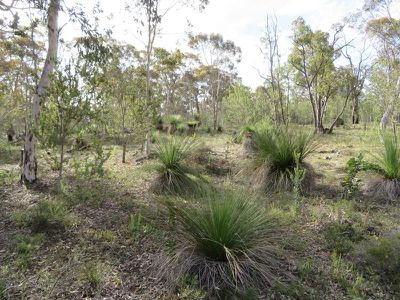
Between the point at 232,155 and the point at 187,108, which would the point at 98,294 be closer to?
the point at 232,155

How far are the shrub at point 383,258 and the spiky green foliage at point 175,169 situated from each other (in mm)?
2988

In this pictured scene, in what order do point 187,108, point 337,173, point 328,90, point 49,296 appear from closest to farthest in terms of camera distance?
point 49,296, point 337,173, point 328,90, point 187,108

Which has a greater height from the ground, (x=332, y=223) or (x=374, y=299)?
(x=332, y=223)

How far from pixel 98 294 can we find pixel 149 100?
23.5 feet

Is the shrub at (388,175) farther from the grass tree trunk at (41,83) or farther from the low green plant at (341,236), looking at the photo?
the grass tree trunk at (41,83)

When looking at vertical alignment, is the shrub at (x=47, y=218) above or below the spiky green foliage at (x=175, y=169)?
below

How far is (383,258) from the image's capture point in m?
3.24

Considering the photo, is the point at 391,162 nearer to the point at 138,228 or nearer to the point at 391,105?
the point at 138,228

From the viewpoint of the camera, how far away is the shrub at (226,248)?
2887 millimetres

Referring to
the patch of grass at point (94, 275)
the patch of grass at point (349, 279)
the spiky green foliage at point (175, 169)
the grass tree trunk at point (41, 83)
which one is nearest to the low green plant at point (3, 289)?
the patch of grass at point (94, 275)

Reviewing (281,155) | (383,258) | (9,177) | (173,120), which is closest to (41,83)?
(9,177)

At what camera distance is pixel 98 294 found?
2.81 m

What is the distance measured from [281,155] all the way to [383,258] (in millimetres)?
2768


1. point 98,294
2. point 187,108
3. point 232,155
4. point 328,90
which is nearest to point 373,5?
point 328,90
